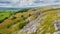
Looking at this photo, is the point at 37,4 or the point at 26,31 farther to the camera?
the point at 37,4

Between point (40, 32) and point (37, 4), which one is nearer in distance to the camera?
point (40, 32)

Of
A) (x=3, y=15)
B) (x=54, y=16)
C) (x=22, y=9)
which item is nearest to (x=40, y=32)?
(x=54, y=16)

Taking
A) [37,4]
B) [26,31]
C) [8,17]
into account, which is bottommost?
[26,31]

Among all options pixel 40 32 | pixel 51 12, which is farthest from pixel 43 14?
pixel 40 32

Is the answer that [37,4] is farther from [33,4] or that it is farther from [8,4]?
[8,4]

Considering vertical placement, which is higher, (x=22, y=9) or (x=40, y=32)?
(x=22, y=9)

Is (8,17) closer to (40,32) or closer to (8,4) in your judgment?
(8,4)
